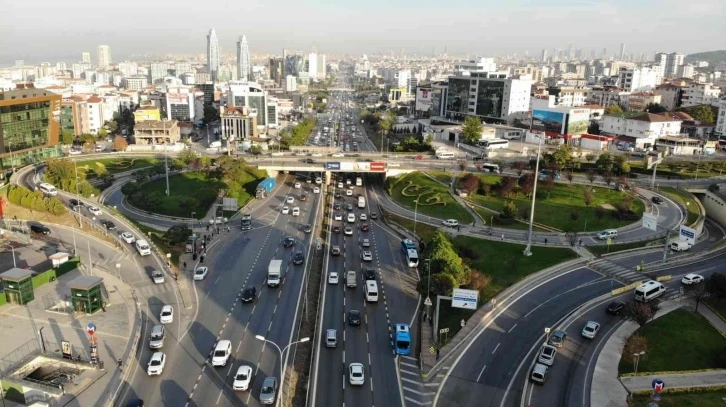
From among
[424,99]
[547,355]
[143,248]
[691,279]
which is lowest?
[143,248]

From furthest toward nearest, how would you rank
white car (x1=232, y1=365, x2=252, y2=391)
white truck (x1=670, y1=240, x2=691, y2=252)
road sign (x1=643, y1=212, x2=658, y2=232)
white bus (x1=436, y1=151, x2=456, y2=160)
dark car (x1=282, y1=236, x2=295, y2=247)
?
→ white bus (x1=436, y1=151, x2=456, y2=160) < dark car (x1=282, y1=236, x2=295, y2=247) < road sign (x1=643, y1=212, x2=658, y2=232) < white truck (x1=670, y1=240, x2=691, y2=252) < white car (x1=232, y1=365, x2=252, y2=391)

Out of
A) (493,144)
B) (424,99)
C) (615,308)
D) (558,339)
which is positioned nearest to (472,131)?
(493,144)

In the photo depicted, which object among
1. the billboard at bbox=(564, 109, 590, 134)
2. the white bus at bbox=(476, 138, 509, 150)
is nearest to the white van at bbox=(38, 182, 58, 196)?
the white bus at bbox=(476, 138, 509, 150)

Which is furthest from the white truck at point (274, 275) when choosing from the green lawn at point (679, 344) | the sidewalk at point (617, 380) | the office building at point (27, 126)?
the office building at point (27, 126)

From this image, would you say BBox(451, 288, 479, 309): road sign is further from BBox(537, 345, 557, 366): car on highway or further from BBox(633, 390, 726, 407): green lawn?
BBox(633, 390, 726, 407): green lawn

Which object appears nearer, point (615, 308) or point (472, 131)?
point (615, 308)

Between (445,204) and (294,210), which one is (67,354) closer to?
(294,210)

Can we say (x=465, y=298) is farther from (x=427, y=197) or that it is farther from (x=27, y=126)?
(x=27, y=126)
